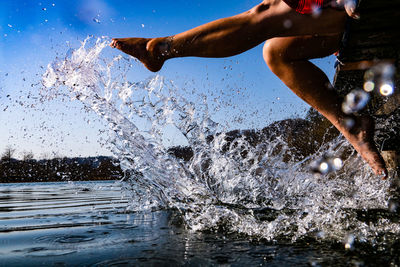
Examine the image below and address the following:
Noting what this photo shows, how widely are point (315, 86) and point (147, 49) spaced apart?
130cm

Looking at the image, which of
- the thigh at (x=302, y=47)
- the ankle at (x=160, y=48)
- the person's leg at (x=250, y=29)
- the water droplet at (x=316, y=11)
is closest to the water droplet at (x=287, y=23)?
the person's leg at (x=250, y=29)

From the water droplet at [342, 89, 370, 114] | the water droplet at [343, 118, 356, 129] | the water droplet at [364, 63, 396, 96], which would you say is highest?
the water droplet at [364, 63, 396, 96]

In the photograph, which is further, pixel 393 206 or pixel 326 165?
pixel 326 165

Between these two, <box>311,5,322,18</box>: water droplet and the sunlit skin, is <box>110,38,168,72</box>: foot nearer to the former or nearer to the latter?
the sunlit skin

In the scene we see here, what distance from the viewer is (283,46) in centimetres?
241

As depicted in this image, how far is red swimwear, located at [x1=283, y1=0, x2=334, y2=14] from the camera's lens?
1807 millimetres

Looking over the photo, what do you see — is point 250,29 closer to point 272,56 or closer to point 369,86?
point 272,56

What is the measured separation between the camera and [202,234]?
1.82 m

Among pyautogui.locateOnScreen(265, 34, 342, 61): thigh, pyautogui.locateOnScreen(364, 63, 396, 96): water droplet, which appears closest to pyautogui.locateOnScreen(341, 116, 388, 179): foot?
pyautogui.locateOnScreen(364, 63, 396, 96): water droplet

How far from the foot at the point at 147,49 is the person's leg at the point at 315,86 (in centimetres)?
→ 95

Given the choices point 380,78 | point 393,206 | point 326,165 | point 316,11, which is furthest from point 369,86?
point 326,165

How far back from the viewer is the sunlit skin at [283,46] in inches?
74.9

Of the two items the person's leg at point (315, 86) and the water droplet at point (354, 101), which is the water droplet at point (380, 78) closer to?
the water droplet at point (354, 101)

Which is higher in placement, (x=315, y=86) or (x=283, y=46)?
(x=283, y=46)
